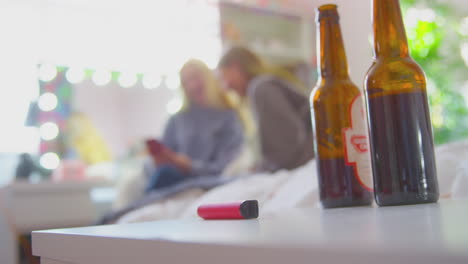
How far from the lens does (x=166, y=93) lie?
300 centimetres

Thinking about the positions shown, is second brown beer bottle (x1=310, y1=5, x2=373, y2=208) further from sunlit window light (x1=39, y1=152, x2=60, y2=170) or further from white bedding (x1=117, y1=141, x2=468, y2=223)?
sunlit window light (x1=39, y1=152, x2=60, y2=170)

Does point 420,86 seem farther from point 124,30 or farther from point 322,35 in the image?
point 124,30

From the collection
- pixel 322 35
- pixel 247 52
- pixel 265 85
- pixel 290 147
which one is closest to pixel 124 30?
pixel 247 52

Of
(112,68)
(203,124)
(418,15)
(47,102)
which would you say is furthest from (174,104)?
(418,15)

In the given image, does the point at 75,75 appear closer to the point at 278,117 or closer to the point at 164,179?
the point at 164,179

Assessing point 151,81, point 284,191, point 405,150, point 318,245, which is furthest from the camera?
point 151,81

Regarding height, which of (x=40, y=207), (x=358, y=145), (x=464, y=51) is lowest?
(x=40, y=207)

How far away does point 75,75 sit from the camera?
9.03 feet

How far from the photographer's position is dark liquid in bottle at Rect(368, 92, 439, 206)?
19.5 inches

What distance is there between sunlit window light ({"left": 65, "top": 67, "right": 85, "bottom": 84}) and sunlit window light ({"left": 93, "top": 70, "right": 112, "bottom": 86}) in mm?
72

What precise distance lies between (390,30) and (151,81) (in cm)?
253

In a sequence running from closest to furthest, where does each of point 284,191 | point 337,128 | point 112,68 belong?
point 337,128 → point 284,191 → point 112,68

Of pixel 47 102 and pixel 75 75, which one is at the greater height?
pixel 75 75

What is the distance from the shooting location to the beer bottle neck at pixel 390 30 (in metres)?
0.53
